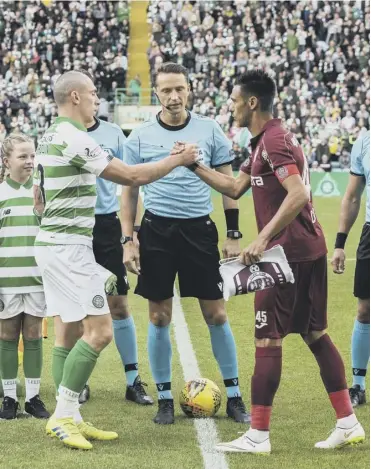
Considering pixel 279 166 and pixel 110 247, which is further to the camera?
pixel 110 247

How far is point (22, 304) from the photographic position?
22.0 ft

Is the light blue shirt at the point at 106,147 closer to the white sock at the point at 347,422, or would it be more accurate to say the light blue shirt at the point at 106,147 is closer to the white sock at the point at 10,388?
the white sock at the point at 10,388

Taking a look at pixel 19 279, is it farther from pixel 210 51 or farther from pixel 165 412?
pixel 210 51

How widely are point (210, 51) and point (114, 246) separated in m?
30.7

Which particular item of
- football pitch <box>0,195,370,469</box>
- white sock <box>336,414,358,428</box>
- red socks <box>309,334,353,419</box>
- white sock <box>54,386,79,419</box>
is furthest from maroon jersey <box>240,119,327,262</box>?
white sock <box>54,386,79,419</box>

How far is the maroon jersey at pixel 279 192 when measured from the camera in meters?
5.61

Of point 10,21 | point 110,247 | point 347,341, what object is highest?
point 10,21

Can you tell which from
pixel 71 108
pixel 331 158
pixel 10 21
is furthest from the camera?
pixel 10 21

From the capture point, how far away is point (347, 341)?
9594 mm

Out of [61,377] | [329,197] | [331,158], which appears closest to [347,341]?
[61,377]

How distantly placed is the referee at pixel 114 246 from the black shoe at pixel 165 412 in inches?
22.3

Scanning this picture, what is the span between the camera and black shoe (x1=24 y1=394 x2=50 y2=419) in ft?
21.5

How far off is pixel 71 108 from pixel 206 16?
33.7 meters

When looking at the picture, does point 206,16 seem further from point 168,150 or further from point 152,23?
point 168,150
